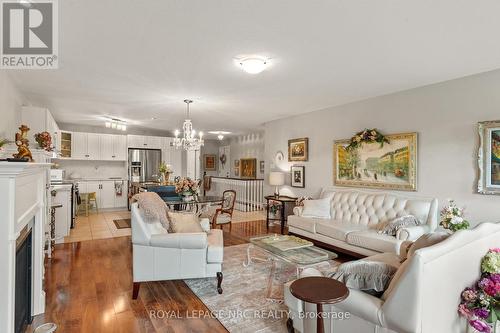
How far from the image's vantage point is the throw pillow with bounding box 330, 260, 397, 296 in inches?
68.9

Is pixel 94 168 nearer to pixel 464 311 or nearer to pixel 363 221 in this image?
pixel 363 221

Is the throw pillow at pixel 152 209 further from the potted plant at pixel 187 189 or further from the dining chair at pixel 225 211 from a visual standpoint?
the dining chair at pixel 225 211

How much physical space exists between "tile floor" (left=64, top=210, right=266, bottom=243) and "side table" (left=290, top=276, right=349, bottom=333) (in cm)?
464

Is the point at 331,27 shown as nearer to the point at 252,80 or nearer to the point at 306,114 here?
the point at 252,80

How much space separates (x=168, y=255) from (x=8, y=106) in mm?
2933

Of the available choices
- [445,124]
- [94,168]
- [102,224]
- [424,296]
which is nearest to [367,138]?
[445,124]

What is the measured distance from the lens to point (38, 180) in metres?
2.46

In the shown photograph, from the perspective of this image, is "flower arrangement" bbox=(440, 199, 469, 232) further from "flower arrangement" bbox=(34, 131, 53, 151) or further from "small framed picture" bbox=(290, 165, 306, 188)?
"flower arrangement" bbox=(34, 131, 53, 151)

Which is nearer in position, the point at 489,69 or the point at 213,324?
the point at 213,324

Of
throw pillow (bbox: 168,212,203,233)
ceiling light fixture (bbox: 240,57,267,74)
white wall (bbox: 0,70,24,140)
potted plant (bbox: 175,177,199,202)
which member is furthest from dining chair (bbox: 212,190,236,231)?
white wall (bbox: 0,70,24,140)

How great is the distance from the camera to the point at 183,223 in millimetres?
3285

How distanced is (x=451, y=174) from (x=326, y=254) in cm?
226

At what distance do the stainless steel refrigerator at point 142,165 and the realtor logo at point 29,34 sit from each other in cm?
511

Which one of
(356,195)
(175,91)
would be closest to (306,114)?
(356,195)
